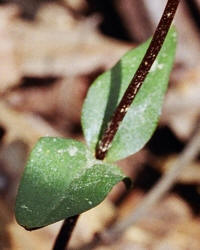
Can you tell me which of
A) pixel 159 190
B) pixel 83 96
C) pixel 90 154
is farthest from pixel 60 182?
pixel 83 96

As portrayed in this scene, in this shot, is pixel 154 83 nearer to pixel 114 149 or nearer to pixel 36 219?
pixel 114 149

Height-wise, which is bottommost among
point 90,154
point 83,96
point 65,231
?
point 83,96

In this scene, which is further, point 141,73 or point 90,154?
point 90,154

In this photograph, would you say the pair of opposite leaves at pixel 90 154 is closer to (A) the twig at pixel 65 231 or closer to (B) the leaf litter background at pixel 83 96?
(A) the twig at pixel 65 231

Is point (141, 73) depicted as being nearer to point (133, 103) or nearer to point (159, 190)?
point (133, 103)

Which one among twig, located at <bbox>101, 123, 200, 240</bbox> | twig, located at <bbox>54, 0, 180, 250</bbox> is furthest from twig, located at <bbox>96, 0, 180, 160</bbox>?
twig, located at <bbox>101, 123, 200, 240</bbox>

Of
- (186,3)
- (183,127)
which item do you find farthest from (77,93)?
(186,3)
